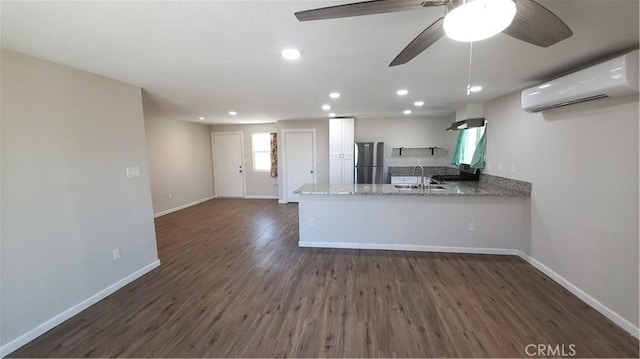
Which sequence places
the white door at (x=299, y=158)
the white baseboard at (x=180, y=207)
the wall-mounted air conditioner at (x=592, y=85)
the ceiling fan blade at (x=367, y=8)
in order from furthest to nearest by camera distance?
1. the white door at (x=299, y=158)
2. the white baseboard at (x=180, y=207)
3. the wall-mounted air conditioner at (x=592, y=85)
4. the ceiling fan blade at (x=367, y=8)

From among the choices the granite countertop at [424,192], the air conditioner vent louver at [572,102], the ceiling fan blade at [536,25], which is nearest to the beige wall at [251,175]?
the granite countertop at [424,192]

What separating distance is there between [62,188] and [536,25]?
11.7ft

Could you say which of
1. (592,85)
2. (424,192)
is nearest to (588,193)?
(592,85)

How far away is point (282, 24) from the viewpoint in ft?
4.95

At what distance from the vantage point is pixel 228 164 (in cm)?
742

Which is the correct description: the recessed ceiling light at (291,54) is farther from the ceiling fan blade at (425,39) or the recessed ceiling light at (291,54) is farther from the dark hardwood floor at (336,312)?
the dark hardwood floor at (336,312)

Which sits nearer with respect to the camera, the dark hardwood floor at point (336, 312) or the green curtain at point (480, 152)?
the dark hardwood floor at point (336, 312)

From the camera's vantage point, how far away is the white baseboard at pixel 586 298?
6.33ft

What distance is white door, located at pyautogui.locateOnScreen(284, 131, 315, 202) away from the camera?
646 cm

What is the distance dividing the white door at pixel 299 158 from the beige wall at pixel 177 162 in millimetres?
2520

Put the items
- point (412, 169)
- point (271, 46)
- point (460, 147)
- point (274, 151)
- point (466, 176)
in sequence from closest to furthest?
point (271, 46)
point (466, 176)
point (460, 147)
point (412, 169)
point (274, 151)

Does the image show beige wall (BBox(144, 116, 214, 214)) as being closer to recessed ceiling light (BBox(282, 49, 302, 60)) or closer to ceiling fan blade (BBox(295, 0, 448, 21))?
recessed ceiling light (BBox(282, 49, 302, 60))

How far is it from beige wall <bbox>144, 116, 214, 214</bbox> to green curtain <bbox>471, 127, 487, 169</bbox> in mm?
6432

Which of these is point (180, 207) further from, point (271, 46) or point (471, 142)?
point (471, 142)
